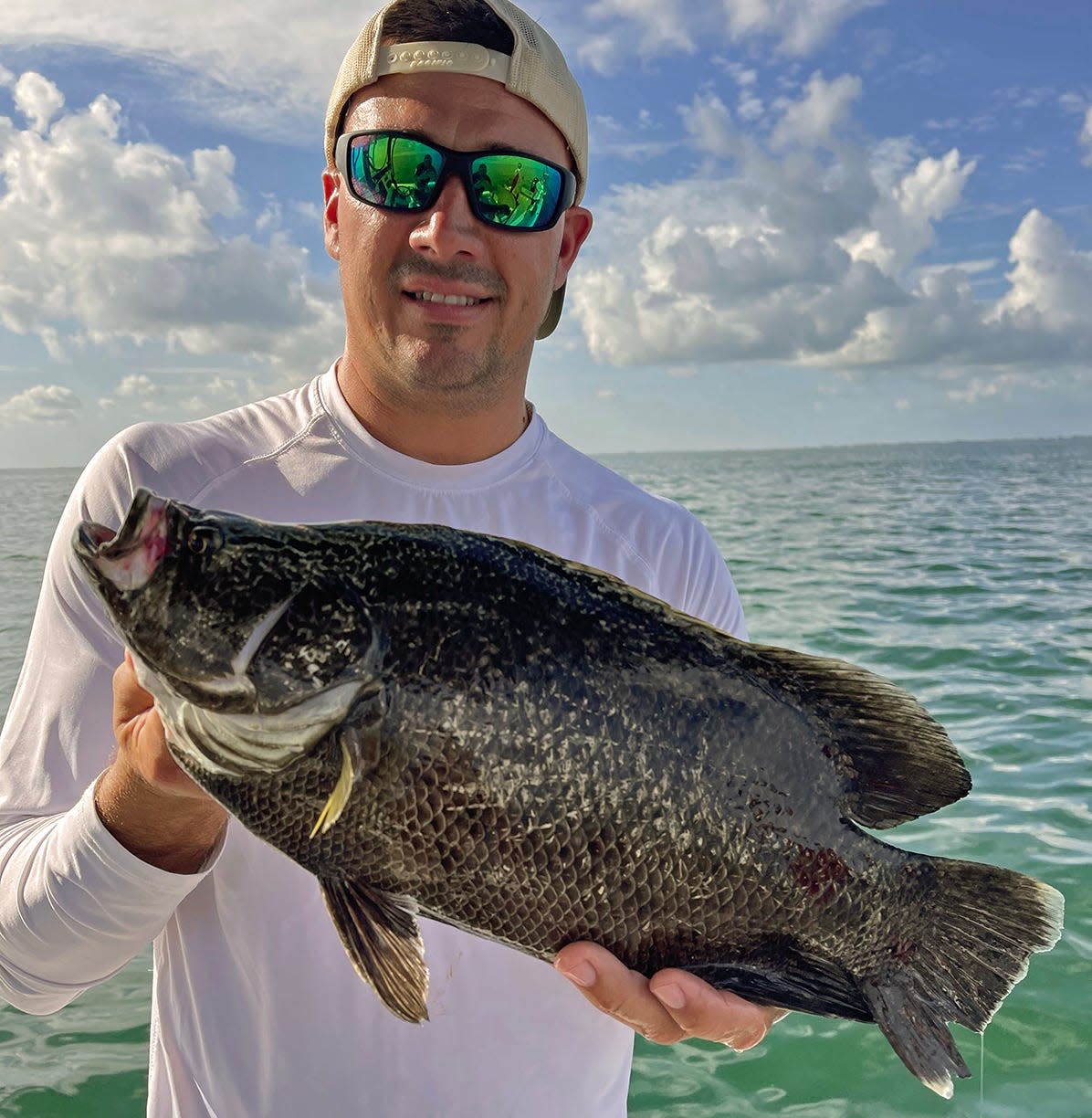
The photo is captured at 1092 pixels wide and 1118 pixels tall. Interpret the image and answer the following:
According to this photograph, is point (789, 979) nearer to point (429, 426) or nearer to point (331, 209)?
point (429, 426)

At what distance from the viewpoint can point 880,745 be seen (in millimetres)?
1998

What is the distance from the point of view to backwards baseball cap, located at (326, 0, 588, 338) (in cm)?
249

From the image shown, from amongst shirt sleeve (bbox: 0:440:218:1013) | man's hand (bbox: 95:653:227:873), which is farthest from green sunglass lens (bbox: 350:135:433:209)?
man's hand (bbox: 95:653:227:873)

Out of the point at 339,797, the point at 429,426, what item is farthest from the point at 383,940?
the point at 429,426

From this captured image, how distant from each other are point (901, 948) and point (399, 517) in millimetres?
1431

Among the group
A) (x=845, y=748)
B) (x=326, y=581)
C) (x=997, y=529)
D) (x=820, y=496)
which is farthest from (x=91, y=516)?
(x=820, y=496)

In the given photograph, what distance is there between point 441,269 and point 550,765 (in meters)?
1.29

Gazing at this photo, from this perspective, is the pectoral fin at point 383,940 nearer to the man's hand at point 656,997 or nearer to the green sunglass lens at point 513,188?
the man's hand at point 656,997

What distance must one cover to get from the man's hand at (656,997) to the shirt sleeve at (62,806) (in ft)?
2.66

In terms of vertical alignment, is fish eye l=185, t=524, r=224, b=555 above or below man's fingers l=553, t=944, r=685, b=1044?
above

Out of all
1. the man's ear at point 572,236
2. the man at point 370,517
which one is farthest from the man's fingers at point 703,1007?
the man's ear at point 572,236

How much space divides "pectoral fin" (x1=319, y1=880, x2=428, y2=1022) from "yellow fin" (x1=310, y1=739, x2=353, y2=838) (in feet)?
0.40

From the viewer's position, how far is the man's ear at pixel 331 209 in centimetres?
279

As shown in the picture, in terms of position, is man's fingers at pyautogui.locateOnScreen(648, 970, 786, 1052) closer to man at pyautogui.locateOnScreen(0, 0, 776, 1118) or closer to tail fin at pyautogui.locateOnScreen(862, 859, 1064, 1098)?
man at pyautogui.locateOnScreen(0, 0, 776, 1118)
